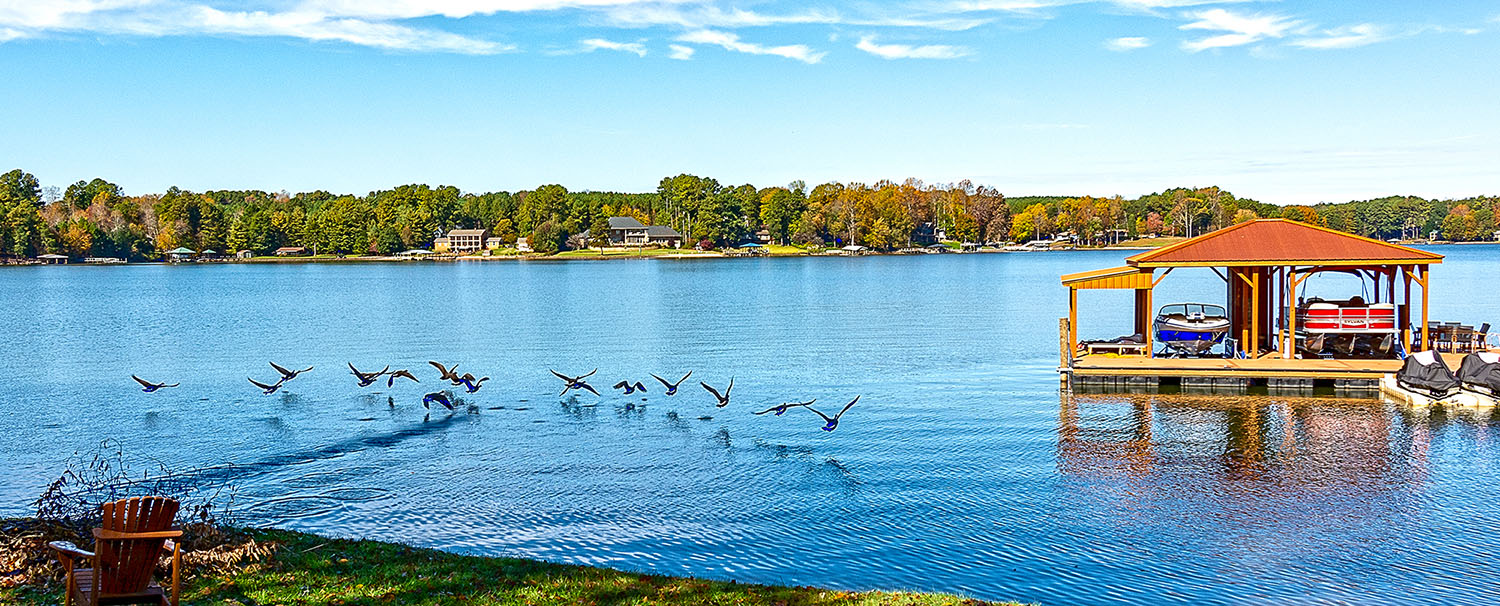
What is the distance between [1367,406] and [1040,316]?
86.4ft

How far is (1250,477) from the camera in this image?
16.6 metres

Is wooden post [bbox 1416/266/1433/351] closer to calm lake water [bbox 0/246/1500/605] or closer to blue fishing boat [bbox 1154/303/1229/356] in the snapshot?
calm lake water [bbox 0/246/1500/605]

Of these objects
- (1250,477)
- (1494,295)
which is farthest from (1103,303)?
(1250,477)

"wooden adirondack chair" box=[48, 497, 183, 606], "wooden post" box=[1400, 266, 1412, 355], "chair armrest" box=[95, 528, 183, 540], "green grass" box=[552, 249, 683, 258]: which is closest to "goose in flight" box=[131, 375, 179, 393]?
"wooden adirondack chair" box=[48, 497, 183, 606]

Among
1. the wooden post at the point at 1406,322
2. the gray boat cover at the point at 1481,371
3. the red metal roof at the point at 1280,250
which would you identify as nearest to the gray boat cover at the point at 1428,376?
the gray boat cover at the point at 1481,371

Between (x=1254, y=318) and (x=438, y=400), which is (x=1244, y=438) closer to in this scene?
(x=1254, y=318)

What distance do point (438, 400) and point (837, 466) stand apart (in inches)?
350

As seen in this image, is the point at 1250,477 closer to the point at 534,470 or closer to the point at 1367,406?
the point at 1367,406

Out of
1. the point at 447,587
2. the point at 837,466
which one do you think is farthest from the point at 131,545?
the point at 837,466

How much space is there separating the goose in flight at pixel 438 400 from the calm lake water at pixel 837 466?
33 cm

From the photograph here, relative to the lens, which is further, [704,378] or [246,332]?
[246,332]

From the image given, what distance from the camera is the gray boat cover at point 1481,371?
72.7 feet

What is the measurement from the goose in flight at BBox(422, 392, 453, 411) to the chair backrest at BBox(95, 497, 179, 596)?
46.5 feet

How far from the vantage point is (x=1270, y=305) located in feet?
90.6
